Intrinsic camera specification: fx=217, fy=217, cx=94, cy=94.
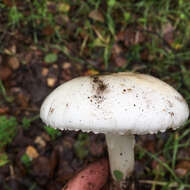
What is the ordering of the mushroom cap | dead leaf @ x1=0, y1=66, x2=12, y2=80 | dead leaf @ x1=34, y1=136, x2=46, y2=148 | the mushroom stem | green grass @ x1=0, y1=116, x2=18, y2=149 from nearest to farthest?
the mushroom cap, the mushroom stem, green grass @ x1=0, y1=116, x2=18, y2=149, dead leaf @ x1=34, y1=136, x2=46, y2=148, dead leaf @ x1=0, y1=66, x2=12, y2=80

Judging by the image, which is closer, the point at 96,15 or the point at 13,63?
the point at 13,63

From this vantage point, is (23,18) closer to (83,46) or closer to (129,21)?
(83,46)

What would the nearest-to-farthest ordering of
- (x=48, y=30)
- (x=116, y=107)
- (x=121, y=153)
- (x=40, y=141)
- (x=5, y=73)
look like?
(x=116, y=107), (x=121, y=153), (x=40, y=141), (x=5, y=73), (x=48, y=30)

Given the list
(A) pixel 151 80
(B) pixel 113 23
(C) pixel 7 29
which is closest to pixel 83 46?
(B) pixel 113 23

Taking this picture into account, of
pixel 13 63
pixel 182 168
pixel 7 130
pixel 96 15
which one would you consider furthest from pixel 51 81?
pixel 182 168

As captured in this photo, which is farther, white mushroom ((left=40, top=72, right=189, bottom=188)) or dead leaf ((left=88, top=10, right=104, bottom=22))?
dead leaf ((left=88, top=10, right=104, bottom=22))

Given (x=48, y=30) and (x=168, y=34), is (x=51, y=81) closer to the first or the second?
(x=48, y=30)

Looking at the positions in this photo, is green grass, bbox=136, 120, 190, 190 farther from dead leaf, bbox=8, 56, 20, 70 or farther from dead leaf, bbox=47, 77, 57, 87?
dead leaf, bbox=8, 56, 20, 70

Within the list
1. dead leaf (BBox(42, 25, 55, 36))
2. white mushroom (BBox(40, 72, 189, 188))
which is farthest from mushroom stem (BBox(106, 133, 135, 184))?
dead leaf (BBox(42, 25, 55, 36))
